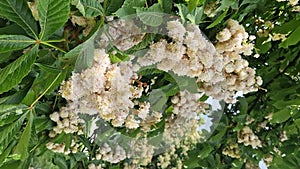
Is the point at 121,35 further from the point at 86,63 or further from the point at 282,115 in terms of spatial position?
the point at 282,115

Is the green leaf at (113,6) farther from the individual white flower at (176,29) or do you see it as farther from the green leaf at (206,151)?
the green leaf at (206,151)

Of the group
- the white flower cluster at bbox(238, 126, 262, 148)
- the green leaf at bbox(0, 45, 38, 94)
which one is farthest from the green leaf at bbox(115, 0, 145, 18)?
the white flower cluster at bbox(238, 126, 262, 148)

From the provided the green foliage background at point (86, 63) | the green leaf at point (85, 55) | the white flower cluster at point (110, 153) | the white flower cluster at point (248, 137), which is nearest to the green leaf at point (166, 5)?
the green foliage background at point (86, 63)

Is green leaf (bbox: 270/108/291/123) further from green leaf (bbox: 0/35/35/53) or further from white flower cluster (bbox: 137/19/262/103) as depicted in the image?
green leaf (bbox: 0/35/35/53)

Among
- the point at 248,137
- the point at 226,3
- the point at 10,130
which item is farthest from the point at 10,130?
the point at 248,137

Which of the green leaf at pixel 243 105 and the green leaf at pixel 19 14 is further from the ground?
the green leaf at pixel 19 14
